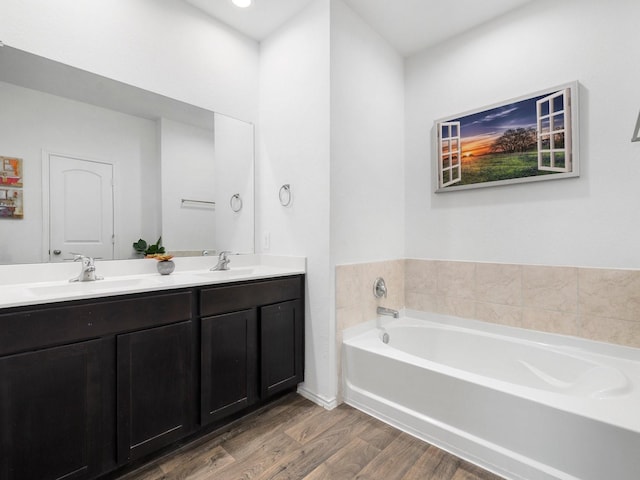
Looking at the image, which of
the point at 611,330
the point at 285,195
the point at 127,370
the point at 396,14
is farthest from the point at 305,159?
the point at 611,330

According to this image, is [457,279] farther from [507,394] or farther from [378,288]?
[507,394]

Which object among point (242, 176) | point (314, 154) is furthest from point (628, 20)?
point (242, 176)

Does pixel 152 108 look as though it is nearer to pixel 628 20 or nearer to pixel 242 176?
pixel 242 176

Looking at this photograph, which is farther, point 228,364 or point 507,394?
point 228,364

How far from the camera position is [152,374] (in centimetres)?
145

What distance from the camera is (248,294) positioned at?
6.07 feet

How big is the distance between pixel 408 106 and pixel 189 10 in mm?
1805

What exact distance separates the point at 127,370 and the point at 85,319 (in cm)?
30

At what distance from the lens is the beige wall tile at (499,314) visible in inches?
83.9

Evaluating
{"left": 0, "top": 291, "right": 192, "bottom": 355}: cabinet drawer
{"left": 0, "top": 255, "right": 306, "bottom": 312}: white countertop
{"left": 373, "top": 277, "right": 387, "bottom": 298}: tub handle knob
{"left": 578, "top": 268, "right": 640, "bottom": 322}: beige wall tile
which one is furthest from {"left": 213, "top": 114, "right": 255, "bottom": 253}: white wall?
{"left": 578, "top": 268, "right": 640, "bottom": 322}: beige wall tile

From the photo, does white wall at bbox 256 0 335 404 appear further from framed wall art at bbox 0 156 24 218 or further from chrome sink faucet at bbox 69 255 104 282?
framed wall art at bbox 0 156 24 218

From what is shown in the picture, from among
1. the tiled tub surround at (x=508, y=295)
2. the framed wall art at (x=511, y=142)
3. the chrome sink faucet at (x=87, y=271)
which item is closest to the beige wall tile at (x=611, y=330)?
the tiled tub surround at (x=508, y=295)

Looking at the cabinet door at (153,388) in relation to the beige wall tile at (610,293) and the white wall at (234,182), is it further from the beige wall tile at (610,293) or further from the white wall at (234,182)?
the beige wall tile at (610,293)

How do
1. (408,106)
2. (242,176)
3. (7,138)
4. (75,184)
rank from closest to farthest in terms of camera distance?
1. (7,138)
2. (75,184)
3. (242,176)
4. (408,106)
